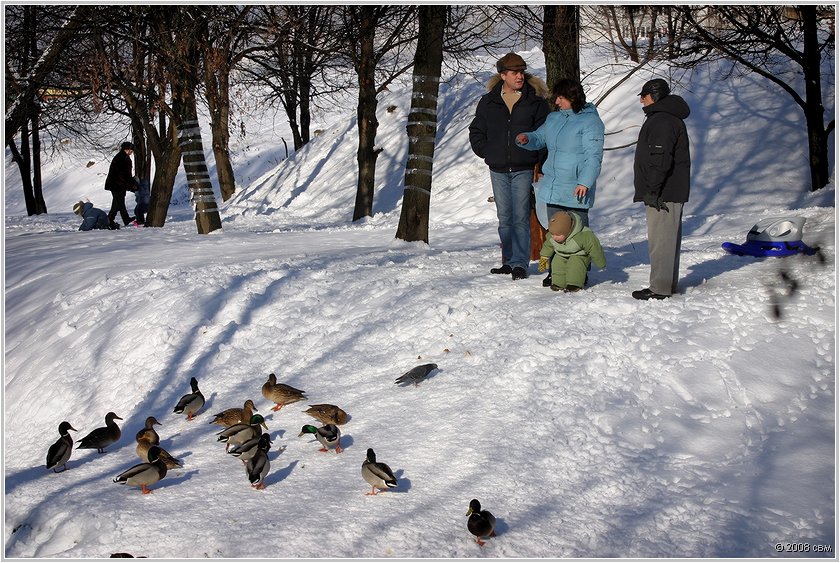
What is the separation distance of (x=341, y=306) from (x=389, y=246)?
3208mm

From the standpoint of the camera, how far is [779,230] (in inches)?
372

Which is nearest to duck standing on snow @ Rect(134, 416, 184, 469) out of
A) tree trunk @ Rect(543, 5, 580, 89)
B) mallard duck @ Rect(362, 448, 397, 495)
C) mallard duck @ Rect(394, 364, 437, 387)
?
mallard duck @ Rect(362, 448, 397, 495)

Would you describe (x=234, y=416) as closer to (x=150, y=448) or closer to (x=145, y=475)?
(x=150, y=448)

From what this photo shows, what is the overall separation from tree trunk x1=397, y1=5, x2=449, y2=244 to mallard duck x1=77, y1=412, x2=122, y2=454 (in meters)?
5.92

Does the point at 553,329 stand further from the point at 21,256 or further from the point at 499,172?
the point at 21,256

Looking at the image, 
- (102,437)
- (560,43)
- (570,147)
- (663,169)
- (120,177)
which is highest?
(560,43)

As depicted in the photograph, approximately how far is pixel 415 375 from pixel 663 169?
2938mm

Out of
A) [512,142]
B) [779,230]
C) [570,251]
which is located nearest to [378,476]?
[570,251]

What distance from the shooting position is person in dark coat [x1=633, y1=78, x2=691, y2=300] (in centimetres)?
741

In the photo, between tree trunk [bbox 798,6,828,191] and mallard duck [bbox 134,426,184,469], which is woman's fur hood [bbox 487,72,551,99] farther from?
tree trunk [bbox 798,6,828,191]

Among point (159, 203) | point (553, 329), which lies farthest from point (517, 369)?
point (159, 203)

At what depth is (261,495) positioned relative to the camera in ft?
17.4

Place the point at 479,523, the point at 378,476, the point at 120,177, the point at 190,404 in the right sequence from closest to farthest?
the point at 479,523
the point at 378,476
the point at 190,404
the point at 120,177

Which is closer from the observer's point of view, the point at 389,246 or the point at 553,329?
the point at 553,329
